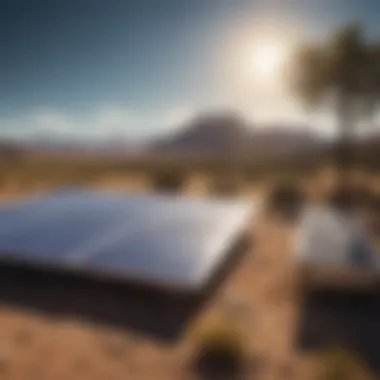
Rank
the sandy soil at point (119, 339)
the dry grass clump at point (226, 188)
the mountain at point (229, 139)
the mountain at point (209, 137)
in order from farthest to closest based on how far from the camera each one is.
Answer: the mountain at point (209, 137) < the mountain at point (229, 139) < the dry grass clump at point (226, 188) < the sandy soil at point (119, 339)

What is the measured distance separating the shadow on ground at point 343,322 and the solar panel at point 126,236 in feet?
7.41

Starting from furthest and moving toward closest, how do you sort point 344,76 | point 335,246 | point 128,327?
1. point 344,76
2. point 335,246
3. point 128,327

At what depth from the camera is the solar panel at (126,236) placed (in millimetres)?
7777

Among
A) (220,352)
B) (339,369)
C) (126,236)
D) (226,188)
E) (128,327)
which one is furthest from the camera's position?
(226,188)

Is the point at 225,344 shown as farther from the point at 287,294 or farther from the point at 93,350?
the point at 287,294

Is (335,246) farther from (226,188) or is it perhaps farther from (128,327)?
(226,188)

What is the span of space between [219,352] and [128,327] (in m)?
2.02

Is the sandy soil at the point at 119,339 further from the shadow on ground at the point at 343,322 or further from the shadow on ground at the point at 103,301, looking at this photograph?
the shadow on ground at the point at 343,322

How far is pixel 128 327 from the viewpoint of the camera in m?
7.54

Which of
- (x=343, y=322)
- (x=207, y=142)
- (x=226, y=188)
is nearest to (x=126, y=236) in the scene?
(x=343, y=322)

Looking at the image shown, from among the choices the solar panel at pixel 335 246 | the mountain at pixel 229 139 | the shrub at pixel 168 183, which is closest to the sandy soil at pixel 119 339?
the solar panel at pixel 335 246

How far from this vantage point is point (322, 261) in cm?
798

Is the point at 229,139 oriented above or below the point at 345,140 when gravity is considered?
above

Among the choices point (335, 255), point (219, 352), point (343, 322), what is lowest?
point (219, 352)
